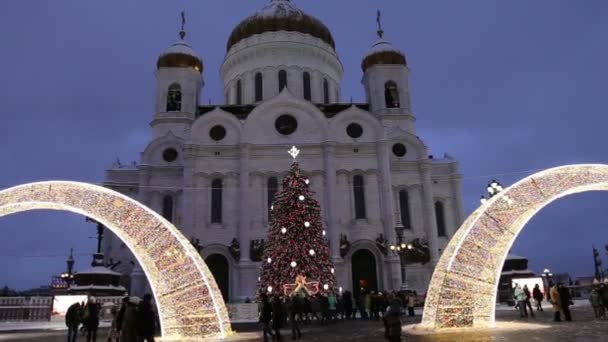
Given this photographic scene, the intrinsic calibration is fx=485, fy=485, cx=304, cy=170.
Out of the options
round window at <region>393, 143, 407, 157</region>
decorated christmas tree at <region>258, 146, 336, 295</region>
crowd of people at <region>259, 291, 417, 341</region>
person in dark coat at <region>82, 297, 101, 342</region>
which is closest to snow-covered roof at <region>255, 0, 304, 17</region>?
round window at <region>393, 143, 407, 157</region>

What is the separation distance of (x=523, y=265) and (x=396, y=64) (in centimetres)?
1883

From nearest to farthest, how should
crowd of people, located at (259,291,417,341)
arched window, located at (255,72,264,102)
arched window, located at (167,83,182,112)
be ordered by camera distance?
crowd of people, located at (259,291,417,341)
arched window, located at (167,83,182,112)
arched window, located at (255,72,264,102)

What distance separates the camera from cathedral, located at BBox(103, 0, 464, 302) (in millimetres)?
30406

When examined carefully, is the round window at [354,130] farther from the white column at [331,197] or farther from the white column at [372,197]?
the white column at [372,197]

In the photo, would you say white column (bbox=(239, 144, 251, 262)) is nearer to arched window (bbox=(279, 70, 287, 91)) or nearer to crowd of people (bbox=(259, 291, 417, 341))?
arched window (bbox=(279, 70, 287, 91))

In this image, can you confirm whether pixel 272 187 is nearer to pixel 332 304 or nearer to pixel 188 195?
pixel 188 195

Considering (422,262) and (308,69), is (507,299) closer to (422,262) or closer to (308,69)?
Answer: (422,262)

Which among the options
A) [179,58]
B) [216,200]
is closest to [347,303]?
[216,200]

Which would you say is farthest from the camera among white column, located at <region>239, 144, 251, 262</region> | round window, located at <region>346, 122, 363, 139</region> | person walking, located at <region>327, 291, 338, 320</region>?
round window, located at <region>346, 122, 363, 139</region>

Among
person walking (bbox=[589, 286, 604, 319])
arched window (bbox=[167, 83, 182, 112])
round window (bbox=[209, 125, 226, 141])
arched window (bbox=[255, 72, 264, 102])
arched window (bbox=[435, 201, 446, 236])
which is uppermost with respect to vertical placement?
arched window (bbox=[255, 72, 264, 102])

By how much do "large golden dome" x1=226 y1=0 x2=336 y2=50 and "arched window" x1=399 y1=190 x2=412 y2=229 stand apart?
53.5 ft

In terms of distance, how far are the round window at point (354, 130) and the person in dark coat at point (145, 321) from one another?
25873 mm

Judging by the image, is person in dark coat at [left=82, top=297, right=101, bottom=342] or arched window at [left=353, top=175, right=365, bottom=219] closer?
person in dark coat at [left=82, top=297, right=101, bottom=342]

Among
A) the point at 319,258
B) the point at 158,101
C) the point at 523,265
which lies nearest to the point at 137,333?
the point at 319,258
